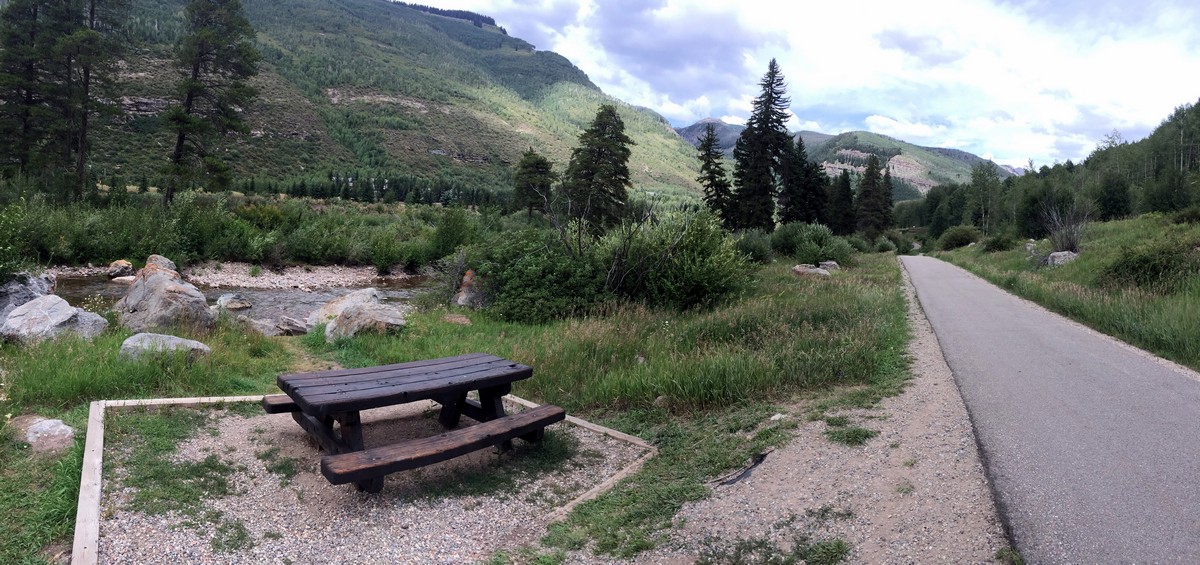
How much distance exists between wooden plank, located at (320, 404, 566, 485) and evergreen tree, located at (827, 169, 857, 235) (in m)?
58.8

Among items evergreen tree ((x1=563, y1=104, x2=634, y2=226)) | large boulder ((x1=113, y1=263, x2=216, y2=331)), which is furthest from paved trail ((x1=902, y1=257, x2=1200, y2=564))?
evergreen tree ((x1=563, y1=104, x2=634, y2=226))

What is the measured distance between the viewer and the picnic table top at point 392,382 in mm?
4250

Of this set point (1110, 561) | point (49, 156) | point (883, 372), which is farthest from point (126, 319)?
point (49, 156)

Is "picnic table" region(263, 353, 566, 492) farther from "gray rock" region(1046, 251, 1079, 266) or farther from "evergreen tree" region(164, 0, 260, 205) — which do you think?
"evergreen tree" region(164, 0, 260, 205)

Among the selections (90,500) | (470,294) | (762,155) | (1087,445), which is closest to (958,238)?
(762,155)

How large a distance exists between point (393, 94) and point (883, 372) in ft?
418

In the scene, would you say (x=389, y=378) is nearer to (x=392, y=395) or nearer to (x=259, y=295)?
(x=392, y=395)

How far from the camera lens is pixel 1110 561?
271cm

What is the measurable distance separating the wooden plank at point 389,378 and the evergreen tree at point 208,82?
24.0 metres

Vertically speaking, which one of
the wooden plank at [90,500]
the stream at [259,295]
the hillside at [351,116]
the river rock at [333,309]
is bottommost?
the stream at [259,295]

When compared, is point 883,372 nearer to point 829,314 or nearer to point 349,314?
point 829,314

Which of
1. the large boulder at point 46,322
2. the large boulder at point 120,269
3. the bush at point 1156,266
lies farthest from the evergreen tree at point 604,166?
the large boulder at point 46,322

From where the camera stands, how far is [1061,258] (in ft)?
60.6

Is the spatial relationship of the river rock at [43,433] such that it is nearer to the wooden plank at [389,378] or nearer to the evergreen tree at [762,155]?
the wooden plank at [389,378]
